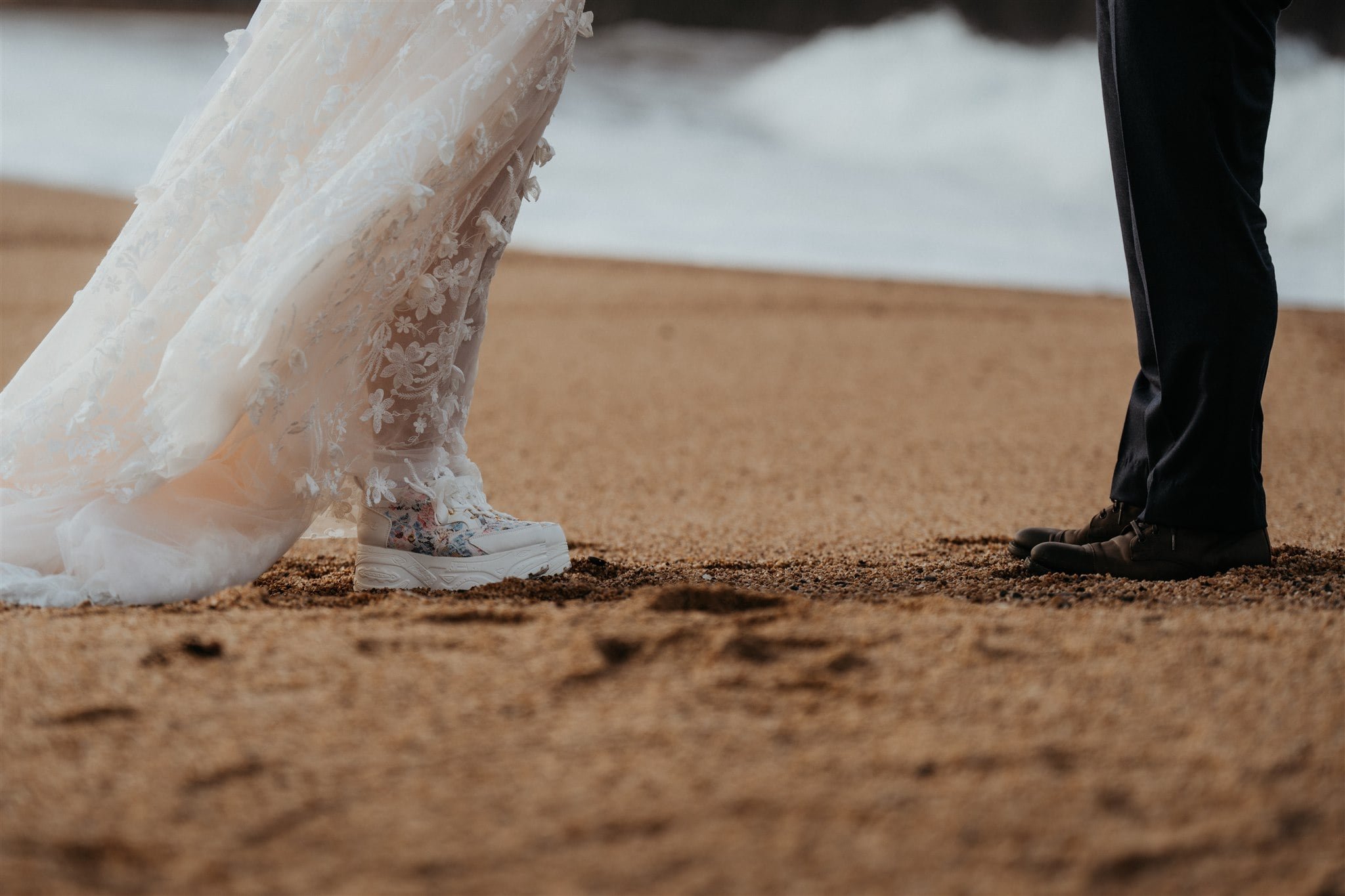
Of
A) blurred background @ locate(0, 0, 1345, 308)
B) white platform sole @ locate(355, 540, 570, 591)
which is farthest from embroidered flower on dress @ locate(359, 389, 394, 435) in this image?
blurred background @ locate(0, 0, 1345, 308)

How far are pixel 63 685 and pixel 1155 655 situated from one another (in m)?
0.88

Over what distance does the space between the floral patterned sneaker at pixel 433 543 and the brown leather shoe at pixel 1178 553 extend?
720 mm

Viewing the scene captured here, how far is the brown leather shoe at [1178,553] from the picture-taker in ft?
4.48

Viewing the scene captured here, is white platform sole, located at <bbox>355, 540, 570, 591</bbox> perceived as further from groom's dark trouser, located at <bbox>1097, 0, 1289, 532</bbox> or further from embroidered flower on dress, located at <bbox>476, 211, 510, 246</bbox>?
groom's dark trouser, located at <bbox>1097, 0, 1289, 532</bbox>

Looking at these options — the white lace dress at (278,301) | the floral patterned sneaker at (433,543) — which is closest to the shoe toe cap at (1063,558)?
the floral patterned sneaker at (433,543)

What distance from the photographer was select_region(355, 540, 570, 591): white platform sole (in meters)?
1.32

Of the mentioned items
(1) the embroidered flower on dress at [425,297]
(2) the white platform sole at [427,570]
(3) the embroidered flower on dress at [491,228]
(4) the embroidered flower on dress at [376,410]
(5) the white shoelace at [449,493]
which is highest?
(3) the embroidered flower on dress at [491,228]

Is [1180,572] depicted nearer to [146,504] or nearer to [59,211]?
[146,504]

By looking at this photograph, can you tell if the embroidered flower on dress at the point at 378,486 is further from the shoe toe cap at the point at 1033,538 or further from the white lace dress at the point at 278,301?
the shoe toe cap at the point at 1033,538

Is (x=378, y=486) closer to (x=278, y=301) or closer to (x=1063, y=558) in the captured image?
(x=278, y=301)

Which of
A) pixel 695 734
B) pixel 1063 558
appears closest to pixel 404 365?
pixel 695 734

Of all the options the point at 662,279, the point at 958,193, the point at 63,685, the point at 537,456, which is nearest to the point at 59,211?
the point at 662,279

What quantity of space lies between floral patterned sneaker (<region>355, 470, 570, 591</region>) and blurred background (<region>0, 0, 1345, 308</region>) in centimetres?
477

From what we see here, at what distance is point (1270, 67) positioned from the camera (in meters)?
1.32
